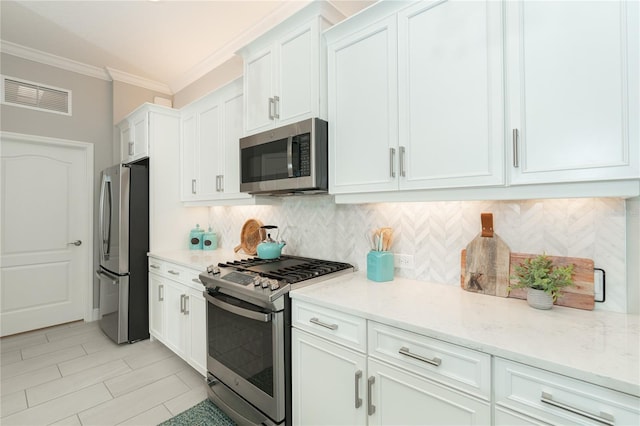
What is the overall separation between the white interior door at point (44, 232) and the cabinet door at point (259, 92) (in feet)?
9.12

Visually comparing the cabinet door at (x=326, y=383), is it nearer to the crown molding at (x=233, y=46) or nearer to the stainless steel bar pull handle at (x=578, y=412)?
the stainless steel bar pull handle at (x=578, y=412)

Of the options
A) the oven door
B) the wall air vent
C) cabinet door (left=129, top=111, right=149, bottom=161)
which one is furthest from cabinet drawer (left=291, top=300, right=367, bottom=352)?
the wall air vent

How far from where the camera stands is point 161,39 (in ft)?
10.1

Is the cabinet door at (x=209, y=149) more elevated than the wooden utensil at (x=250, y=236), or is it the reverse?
the cabinet door at (x=209, y=149)

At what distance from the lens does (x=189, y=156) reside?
3229 mm

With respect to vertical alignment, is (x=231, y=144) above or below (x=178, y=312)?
above

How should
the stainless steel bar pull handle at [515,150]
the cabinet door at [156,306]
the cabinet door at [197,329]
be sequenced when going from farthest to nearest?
the cabinet door at [156,306] < the cabinet door at [197,329] < the stainless steel bar pull handle at [515,150]

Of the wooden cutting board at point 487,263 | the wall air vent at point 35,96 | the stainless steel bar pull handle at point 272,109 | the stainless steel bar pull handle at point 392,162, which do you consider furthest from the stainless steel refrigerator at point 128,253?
the wooden cutting board at point 487,263

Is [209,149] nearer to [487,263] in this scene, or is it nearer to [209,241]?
[209,241]

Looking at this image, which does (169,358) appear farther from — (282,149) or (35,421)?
(282,149)

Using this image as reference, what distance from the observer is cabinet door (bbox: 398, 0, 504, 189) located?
4.14ft

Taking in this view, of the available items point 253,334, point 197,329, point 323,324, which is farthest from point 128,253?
point 323,324

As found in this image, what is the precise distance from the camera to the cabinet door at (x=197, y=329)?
2309 mm

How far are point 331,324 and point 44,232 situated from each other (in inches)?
157
